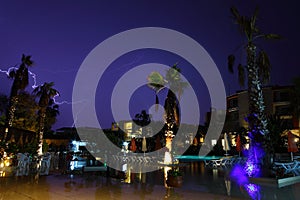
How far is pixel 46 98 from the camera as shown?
71.3 ft

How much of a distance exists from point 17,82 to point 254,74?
1514cm

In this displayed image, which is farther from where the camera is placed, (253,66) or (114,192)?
(253,66)

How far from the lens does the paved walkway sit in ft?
21.8

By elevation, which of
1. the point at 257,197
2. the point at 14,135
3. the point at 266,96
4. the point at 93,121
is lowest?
the point at 257,197

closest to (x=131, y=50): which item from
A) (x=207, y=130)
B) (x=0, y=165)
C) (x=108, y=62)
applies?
(x=108, y=62)

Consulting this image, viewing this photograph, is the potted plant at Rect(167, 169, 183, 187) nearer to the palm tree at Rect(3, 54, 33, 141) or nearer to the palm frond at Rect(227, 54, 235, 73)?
the palm frond at Rect(227, 54, 235, 73)

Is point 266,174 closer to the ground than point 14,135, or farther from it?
closer to the ground

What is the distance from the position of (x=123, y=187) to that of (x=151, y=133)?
3316cm

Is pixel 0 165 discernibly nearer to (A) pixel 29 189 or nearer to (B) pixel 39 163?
(B) pixel 39 163

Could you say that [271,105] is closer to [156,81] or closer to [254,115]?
[156,81]

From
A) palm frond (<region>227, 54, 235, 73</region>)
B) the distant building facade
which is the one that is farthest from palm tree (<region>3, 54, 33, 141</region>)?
the distant building facade

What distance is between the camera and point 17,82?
1753 centimetres

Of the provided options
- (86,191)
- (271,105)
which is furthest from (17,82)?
(271,105)

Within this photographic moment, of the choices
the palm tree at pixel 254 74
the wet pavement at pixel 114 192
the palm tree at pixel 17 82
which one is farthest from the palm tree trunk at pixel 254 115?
the palm tree at pixel 17 82
